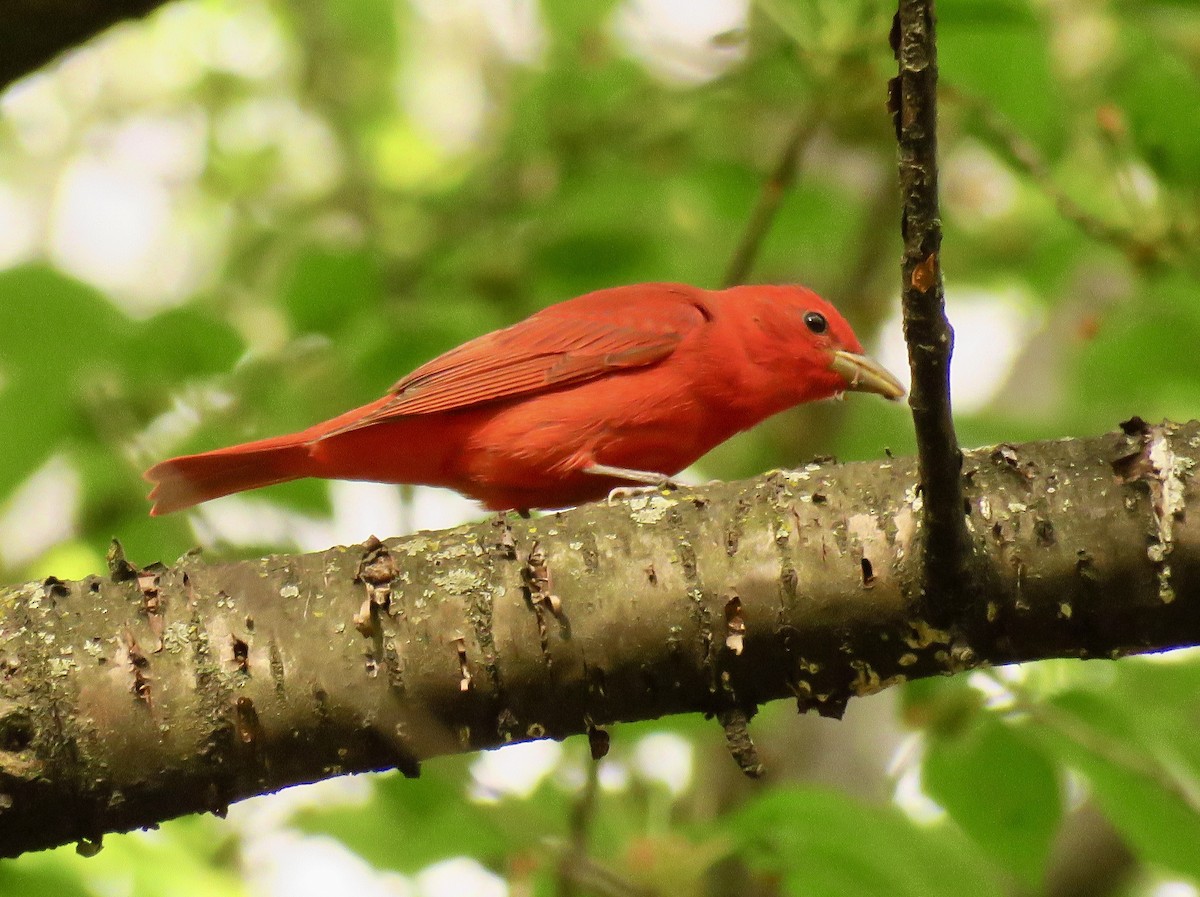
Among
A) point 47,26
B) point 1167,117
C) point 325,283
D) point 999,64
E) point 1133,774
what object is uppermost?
point 47,26

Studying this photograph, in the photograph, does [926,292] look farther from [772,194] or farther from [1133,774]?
[772,194]

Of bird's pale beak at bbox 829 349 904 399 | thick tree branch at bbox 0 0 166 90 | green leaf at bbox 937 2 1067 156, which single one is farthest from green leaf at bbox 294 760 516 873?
green leaf at bbox 937 2 1067 156

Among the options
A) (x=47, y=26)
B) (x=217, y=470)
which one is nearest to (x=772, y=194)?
(x=217, y=470)

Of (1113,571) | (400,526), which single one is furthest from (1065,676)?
(400,526)

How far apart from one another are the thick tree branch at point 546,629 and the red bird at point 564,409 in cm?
138

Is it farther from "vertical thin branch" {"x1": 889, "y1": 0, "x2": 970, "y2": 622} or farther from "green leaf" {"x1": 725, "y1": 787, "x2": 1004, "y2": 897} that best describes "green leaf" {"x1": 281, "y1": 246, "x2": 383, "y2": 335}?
"vertical thin branch" {"x1": 889, "y1": 0, "x2": 970, "y2": 622}

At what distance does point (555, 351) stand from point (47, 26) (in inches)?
71.2

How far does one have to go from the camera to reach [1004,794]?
10.7 ft

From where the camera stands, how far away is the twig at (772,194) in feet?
13.7

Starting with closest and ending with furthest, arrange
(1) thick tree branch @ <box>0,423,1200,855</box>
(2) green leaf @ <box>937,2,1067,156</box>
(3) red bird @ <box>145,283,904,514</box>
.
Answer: (1) thick tree branch @ <box>0,423,1200,855</box> → (2) green leaf @ <box>937,2,1067,156</box> → (3) red bird @ <box>145,283,904,514</box>

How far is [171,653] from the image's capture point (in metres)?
2.40

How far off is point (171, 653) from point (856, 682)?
1.22 metres

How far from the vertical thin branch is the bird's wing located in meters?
2.09

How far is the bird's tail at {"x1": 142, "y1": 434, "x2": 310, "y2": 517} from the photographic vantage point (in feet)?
12.5
